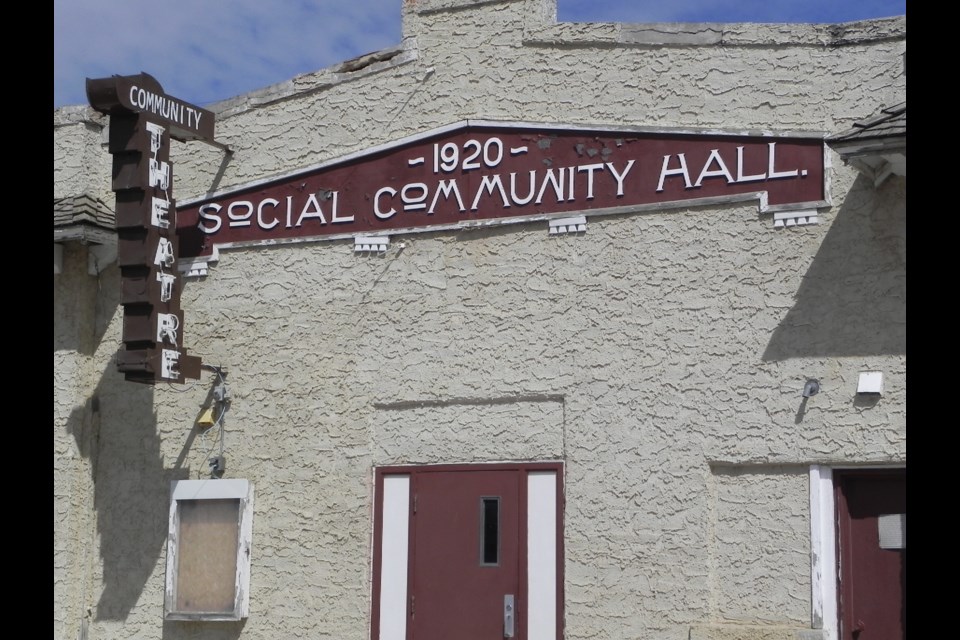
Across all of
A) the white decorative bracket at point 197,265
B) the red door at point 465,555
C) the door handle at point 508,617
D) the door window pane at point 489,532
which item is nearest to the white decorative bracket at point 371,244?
the white decorative bracket at point 197,265

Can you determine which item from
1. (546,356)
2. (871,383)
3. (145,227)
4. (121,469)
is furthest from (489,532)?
(145,227)

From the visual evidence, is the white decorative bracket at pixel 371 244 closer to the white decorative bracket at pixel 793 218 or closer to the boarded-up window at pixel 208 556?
the boarded-up window at pixel 208 556

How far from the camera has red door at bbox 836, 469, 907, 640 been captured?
9.22 metres

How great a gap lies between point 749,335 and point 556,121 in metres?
2.38

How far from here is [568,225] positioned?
1049cm

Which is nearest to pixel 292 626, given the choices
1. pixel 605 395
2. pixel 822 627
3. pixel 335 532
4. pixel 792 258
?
pixel 335 532

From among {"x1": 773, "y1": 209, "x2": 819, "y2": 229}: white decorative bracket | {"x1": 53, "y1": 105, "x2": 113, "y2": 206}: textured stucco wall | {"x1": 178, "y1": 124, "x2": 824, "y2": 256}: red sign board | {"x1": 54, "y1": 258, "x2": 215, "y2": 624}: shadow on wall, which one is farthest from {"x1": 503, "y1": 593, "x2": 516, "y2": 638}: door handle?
{"x1": 53, "y1": 105, "x2": 113, "y2": 206}: textured stucco wall

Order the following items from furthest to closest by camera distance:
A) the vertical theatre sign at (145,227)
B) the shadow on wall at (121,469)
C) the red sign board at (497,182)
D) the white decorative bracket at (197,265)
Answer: the white decorative bracket at (197,265), the shadow on wall at (121,469), the vertical theatre sign at (145,227), the red sign board at (497,182)

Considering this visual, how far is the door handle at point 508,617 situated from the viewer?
10.1 meters

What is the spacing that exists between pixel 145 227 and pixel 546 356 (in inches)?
139

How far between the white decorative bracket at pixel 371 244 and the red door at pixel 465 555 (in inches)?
75.5

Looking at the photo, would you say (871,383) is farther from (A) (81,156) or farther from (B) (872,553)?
(A) (81,156)

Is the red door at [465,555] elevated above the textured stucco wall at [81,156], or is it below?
below
